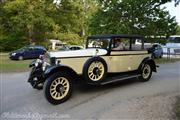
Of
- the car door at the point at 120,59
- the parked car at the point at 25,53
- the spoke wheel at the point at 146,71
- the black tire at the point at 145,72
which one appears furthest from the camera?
the parked car at the point at 25,53

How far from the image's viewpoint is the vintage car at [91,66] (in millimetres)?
7641

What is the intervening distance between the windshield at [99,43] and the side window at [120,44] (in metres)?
0.22

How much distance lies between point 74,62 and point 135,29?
506 inches

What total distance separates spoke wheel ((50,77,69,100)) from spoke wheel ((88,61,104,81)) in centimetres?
85

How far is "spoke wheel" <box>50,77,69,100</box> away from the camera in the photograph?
7.53 m

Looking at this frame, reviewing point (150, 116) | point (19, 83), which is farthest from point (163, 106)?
point (19, 83)

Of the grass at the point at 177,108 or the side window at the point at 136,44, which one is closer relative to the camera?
the grass at the point at 177,108

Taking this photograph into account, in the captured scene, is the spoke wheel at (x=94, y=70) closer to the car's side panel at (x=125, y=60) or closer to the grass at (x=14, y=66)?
the car's side panel at (x=125, y=60)

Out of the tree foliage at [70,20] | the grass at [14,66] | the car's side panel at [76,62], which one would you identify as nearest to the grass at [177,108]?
the car's side panel at [76,62]

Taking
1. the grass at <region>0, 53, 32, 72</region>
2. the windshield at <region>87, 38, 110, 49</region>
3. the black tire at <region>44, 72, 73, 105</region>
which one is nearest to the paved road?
the black tire at <region>44, 72, 73, 105</region>

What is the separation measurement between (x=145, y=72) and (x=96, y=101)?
3.41 metres

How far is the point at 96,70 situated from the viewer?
332 inches

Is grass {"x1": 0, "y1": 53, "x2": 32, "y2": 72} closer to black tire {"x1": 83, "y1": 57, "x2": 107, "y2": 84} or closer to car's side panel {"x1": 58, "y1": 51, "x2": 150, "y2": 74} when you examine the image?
car's side panel {"x1": 58, "y1": 51, "x2": 150, "y2": 74}

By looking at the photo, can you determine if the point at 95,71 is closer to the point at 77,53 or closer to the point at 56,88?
the point at 77,53
